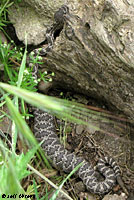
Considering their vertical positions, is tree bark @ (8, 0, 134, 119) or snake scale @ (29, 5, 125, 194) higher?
tree bark @ (8, 0, 134, 119)

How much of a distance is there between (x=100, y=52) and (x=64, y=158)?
172 cm

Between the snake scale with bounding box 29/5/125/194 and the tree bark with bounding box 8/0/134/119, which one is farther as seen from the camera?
the snake scale with bounding box 29/5/125/194

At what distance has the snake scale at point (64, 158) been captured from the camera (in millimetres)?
3844

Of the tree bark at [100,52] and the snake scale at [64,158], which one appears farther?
the snake scale at [64,158]

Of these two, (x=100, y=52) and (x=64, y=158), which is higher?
(x=100, y=52)

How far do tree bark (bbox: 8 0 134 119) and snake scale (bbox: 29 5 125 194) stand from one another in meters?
0.28

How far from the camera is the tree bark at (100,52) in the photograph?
10.9 feet

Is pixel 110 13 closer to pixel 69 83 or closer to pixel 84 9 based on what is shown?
pixel 84 9

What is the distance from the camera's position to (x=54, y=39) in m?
4.43

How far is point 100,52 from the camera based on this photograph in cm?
358

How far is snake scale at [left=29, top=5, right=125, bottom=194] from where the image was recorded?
12.6ft

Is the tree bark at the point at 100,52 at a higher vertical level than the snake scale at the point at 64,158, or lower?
higher

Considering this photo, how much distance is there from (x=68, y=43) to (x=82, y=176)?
2.02 m

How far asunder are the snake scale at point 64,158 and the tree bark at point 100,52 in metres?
0.28
